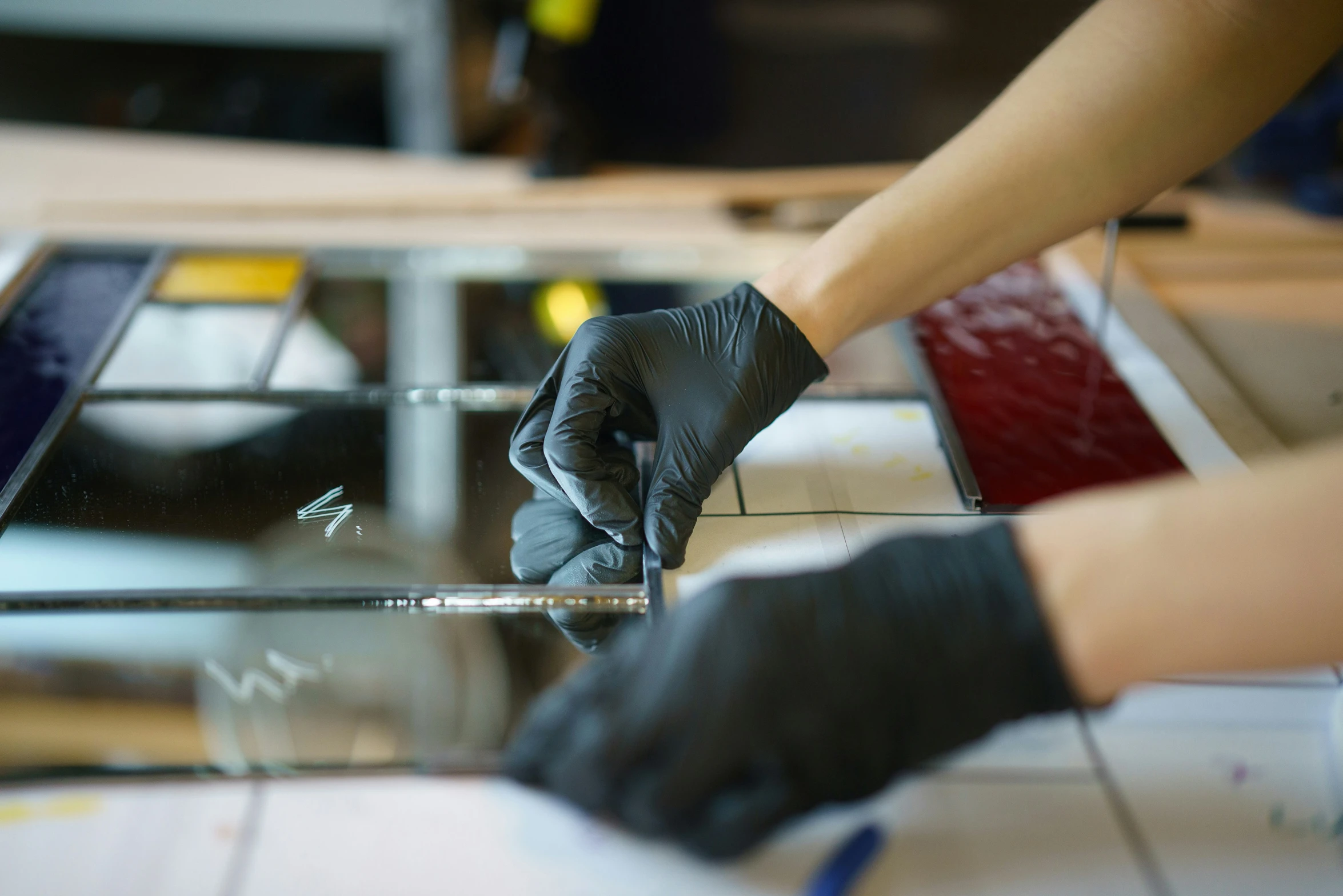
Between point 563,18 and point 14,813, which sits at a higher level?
point 563,18

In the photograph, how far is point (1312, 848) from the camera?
78 cm

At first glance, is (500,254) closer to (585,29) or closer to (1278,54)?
(585,29)

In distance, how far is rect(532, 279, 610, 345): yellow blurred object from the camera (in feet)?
4.75

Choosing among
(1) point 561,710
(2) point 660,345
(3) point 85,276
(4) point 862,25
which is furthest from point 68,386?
(4) point 862,25

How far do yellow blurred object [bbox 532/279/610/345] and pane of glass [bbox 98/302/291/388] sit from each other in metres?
0.37

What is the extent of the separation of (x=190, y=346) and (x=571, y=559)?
684mm

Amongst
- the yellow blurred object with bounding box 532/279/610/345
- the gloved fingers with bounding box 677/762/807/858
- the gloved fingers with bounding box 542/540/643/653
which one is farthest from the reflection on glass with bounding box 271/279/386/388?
the gloved fingers with bounding box 677/762/807/858

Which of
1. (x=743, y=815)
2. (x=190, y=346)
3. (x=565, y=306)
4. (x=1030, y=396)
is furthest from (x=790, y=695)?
(x=190, y=346)

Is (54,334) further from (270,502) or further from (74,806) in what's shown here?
(74,806)

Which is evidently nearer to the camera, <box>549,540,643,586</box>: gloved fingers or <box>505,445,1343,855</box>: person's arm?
<box>505,445,1343,855</box>: person's arm

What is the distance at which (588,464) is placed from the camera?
1.02m

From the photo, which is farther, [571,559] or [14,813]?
[571,559]

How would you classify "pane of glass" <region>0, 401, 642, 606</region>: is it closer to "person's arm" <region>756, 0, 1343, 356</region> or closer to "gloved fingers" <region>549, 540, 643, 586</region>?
"gloved fingers" <region>549, 540, 643, 586</region>

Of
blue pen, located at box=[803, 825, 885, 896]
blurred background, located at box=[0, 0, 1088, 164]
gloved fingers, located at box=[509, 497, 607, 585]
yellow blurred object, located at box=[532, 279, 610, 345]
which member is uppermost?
blurred background, located at box=[0, 0, 1088, 164]
